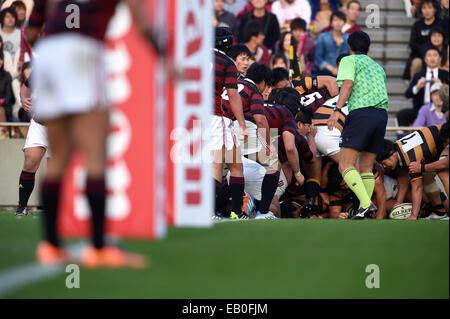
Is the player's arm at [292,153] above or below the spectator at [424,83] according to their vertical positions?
below

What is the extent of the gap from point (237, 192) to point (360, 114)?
1649 millimetres

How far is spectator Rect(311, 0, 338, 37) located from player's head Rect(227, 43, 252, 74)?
4.35 m

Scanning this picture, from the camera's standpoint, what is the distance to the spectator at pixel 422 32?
49.8ft

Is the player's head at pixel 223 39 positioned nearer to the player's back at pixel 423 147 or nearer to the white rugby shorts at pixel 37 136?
the white rugby shorts at pixel 37 136

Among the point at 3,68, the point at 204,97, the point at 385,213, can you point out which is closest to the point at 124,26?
the point at 204,97


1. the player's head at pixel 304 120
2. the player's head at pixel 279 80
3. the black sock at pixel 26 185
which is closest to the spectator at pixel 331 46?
the player's head at pixel 279 80

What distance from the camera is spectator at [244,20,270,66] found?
46.9 ft

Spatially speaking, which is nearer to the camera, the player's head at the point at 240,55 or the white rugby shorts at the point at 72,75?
the white rugby shorts at the point at 72,75

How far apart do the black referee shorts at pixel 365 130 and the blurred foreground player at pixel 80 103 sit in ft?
17.6

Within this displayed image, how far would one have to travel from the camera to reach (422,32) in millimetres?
15148

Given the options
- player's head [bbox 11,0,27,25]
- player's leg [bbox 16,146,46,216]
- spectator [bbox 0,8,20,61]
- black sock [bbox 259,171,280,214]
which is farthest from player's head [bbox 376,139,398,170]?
player's head [bbox 11,0,27,25]

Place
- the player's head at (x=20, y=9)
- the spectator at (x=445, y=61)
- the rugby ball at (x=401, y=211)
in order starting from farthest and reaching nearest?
1. the player's head at (x=20, y=9)
2. the spectator at (x=445, y=61)
3. the rugby ball at (x=401, y=211)

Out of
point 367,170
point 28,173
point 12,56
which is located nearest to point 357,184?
point 367,170

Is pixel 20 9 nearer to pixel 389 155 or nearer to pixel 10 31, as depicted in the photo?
pixel 10 31
